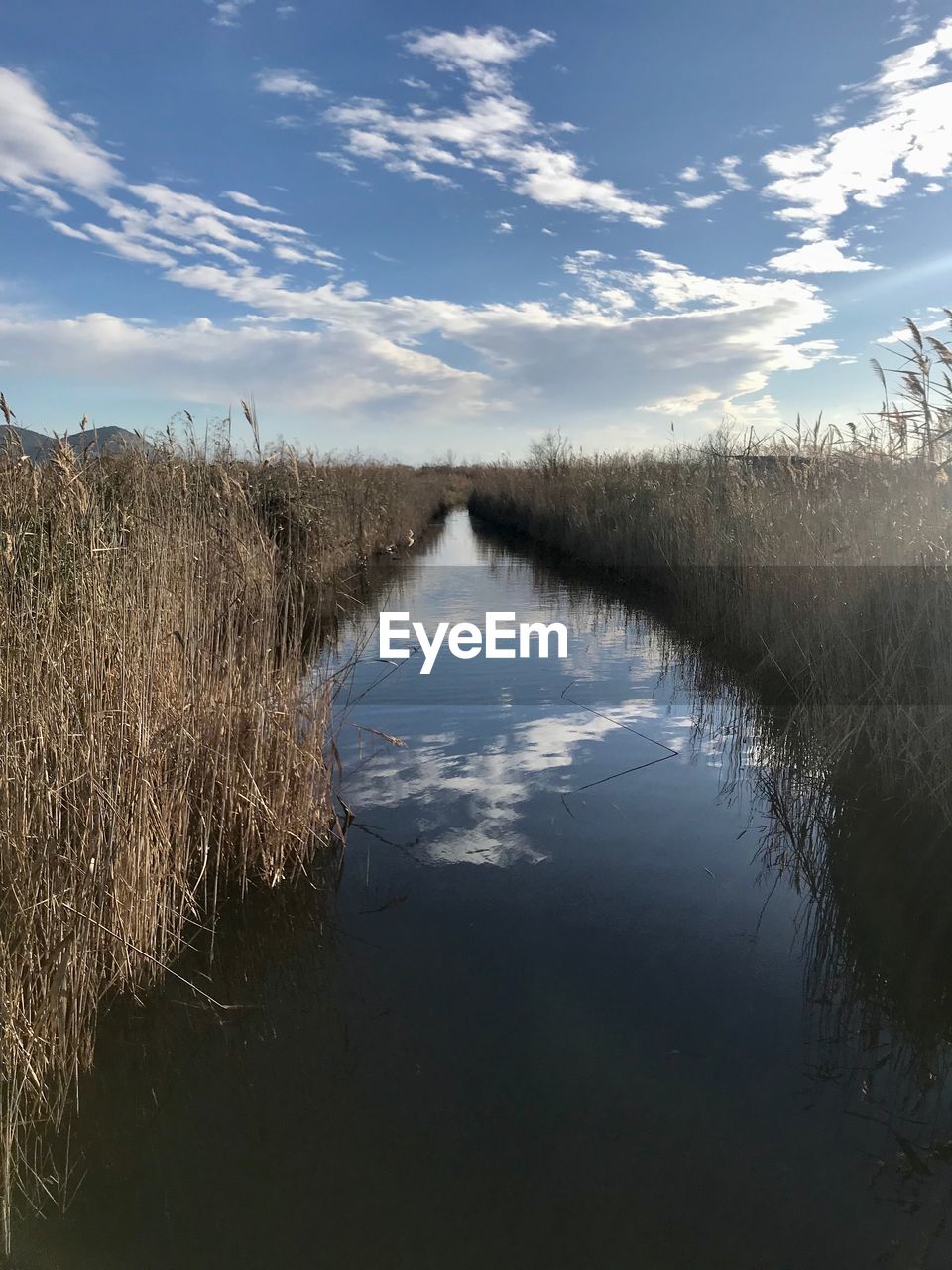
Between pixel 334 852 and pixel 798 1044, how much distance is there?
190cm

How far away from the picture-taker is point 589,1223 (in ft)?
5.82

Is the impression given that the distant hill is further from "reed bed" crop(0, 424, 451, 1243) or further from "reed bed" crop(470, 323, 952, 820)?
"reed bed" crop(470, 323, 952, 820)

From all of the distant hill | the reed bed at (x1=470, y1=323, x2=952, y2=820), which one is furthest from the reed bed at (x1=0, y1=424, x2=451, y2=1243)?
the reed bed at (x1=470, y1=323, x2=952, y2=820)

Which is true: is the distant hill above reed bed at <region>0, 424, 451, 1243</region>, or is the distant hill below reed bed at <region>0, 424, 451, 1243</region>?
above

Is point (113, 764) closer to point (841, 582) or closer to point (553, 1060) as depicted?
point (553, 1060)

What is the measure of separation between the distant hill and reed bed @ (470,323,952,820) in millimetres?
3671

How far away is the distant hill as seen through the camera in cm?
335

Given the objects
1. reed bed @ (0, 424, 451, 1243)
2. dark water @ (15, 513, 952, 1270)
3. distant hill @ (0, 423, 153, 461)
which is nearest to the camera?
dark water @ (15, 513, 952, 1270)

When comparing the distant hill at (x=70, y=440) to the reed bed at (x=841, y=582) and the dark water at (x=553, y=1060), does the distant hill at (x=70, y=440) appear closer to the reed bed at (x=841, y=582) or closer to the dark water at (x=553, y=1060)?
the dark water at (x=553, y=1060)

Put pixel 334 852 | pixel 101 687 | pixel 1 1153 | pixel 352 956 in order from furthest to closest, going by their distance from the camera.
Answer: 1. pixel 334 852
2. pixel 352 956
3. pixel 101 687
4. pixel 1 1153

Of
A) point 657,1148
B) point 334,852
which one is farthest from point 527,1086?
point 334,852

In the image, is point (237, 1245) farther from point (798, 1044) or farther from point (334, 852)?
point (334, 852)

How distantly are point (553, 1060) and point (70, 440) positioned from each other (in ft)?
9.63

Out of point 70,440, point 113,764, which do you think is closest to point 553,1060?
point 113,764
